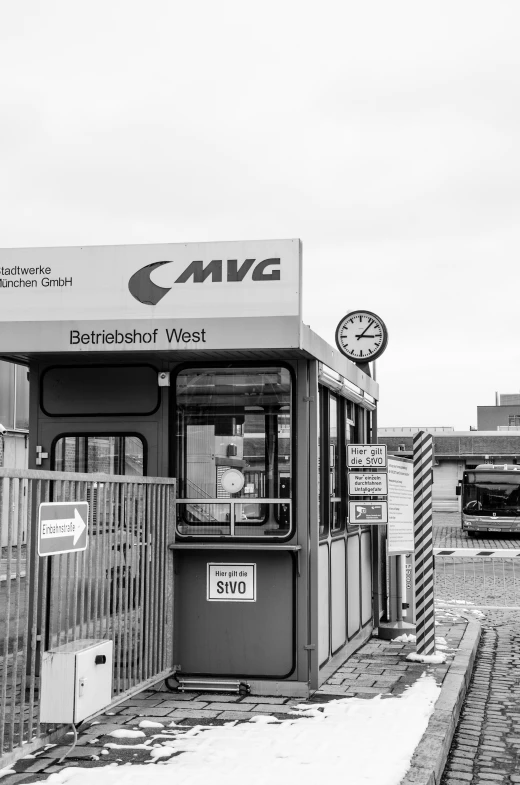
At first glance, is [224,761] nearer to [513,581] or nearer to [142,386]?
[142,386]

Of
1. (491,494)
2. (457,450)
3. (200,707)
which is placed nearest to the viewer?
(200,707)

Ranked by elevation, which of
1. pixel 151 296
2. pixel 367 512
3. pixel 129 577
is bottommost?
pixel 129 577

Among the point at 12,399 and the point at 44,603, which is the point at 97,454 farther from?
the point at 12,399

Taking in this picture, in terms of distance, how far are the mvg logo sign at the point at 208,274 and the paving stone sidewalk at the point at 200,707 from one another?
9.09 feet

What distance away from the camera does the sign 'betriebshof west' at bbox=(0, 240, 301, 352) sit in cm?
694

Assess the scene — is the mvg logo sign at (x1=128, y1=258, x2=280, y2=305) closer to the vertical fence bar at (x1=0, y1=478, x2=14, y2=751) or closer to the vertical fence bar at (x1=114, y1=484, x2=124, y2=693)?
the vertical fence bar at (x1=114, y1=484, x2=124, y2=693)

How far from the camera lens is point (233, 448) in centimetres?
755

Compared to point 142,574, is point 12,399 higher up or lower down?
higher up

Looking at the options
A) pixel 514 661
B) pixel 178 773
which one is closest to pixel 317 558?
pixel 178 773

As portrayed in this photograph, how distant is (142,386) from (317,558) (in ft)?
6.01

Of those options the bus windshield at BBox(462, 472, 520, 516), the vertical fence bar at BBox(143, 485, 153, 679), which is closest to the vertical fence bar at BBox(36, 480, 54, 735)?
the vertical fence bar at BBox(143, 485, 153, 679)

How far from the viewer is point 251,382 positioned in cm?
755

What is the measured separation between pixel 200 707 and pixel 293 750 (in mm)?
1344

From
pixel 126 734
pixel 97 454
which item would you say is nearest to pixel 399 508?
pixel 97 454
